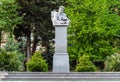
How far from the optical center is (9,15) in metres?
35.2

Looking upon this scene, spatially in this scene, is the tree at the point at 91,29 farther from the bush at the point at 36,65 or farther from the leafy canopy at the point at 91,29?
the bush at the point at 36,65

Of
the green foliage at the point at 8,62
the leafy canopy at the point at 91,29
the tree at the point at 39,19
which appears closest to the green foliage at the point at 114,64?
the green foliage at the point at 8,62

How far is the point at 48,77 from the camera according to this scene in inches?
794

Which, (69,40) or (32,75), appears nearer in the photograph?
(32,75)

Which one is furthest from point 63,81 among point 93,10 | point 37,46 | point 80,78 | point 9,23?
point 37,46

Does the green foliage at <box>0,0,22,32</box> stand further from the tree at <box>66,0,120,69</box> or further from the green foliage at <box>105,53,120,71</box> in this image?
the green foliage at <box>105,53,120,71</box>

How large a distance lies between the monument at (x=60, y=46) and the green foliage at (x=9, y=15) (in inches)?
451

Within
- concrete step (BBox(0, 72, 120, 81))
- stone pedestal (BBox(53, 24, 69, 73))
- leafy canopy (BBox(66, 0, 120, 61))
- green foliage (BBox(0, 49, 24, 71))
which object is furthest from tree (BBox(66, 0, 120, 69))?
concrete step (BBox(0, 72, 120, 81))

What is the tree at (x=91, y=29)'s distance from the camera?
32.5 metres

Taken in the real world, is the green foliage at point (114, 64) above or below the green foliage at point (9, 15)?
below

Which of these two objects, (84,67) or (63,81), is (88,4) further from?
(63,81)

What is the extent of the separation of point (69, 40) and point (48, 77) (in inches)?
533

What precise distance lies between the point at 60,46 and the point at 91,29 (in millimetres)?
9526

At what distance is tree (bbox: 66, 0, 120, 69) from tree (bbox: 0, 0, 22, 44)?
15.4ft
